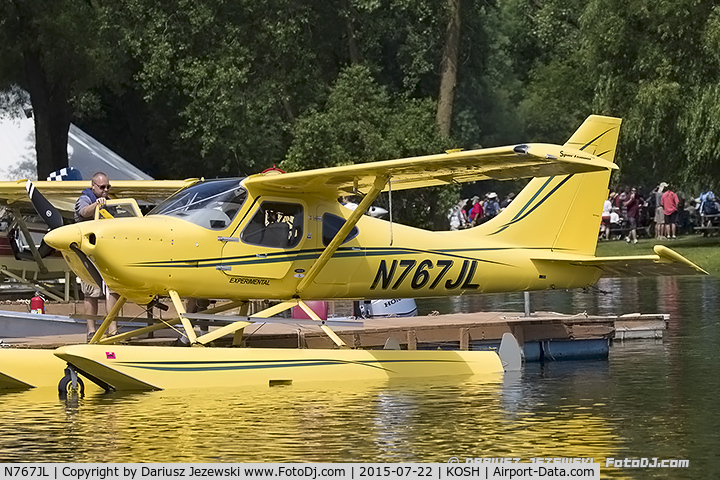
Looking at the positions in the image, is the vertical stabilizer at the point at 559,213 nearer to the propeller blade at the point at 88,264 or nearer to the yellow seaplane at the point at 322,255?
the yellow seaplane at the point at 322,255

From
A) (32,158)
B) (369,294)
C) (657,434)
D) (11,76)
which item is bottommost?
(657,434)

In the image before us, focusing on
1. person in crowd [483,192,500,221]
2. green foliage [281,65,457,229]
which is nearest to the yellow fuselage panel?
green foliage [281,65,457,229]

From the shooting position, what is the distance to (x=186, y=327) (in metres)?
13.4

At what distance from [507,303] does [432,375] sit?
11.7m

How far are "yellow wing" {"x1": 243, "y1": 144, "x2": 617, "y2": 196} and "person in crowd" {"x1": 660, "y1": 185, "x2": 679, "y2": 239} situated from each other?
30030mm

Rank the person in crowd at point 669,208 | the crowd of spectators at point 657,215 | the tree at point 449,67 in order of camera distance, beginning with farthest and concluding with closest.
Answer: the crowd of spectators at point 657,215, the person in crowd at point 669,208, the tree at point 449,67

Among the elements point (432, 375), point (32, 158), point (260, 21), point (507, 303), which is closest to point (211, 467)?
point (432, 375)

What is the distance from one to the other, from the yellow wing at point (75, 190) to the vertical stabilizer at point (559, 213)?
12.4 ft

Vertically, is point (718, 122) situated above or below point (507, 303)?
above

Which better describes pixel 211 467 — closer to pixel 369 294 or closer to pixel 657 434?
pixel 657 434

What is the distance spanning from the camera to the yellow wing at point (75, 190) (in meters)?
16.3

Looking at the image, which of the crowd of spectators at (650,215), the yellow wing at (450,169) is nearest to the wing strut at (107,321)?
the yellow wing at (450,169)

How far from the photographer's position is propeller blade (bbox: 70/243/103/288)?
12922 millimetres

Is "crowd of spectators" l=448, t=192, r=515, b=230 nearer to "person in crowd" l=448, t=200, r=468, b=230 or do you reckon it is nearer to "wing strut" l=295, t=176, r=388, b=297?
"person in crowd" l=448, t=200, r=468, b=230
